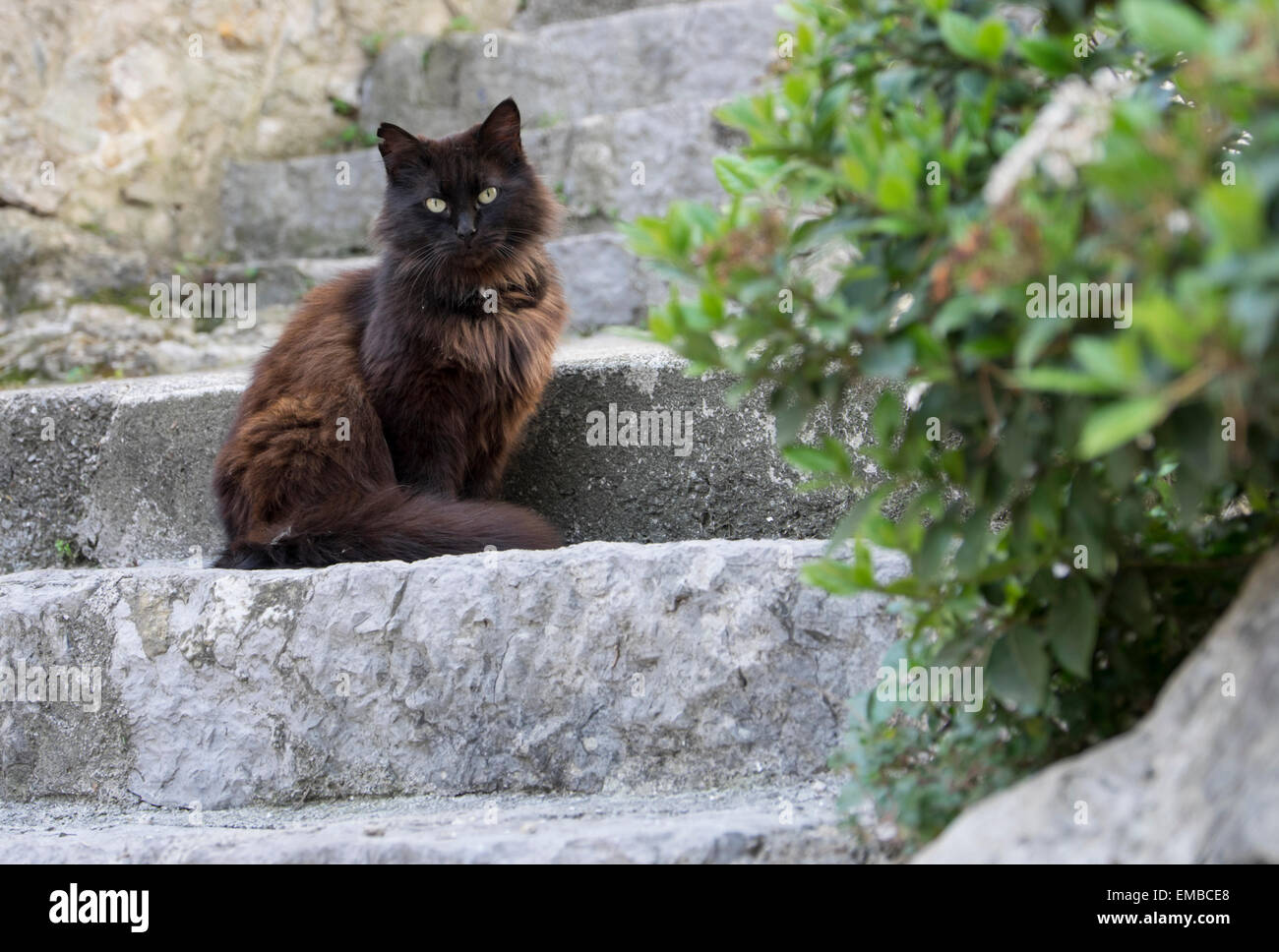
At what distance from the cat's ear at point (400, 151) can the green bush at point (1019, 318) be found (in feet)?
7.21

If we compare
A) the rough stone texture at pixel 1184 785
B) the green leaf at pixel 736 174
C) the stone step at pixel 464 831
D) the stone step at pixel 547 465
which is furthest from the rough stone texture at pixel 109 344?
the rough stone texture at pixel 1184 785

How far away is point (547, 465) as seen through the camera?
4141mm

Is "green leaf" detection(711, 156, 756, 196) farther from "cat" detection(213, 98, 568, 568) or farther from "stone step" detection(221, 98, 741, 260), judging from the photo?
"stone step" detection(221, 98, 741, 260)

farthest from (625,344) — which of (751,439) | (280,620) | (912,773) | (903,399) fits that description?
(912,773)

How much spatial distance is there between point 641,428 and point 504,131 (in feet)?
3.54

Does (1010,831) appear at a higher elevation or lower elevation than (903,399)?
lower

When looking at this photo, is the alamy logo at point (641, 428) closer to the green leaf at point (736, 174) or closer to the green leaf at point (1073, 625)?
the green leaf at point (736, 174)

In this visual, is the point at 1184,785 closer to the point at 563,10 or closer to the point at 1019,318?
the point at 1019,318

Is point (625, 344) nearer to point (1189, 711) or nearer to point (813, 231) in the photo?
point (813, 231)

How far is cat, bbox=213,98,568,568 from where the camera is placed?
3732 millimetres

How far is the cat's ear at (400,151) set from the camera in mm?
4008

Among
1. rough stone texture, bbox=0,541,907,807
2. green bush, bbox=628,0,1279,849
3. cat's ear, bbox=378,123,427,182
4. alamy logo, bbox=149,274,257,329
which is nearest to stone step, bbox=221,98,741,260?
alamy logo, bbox=149,274,257,329
